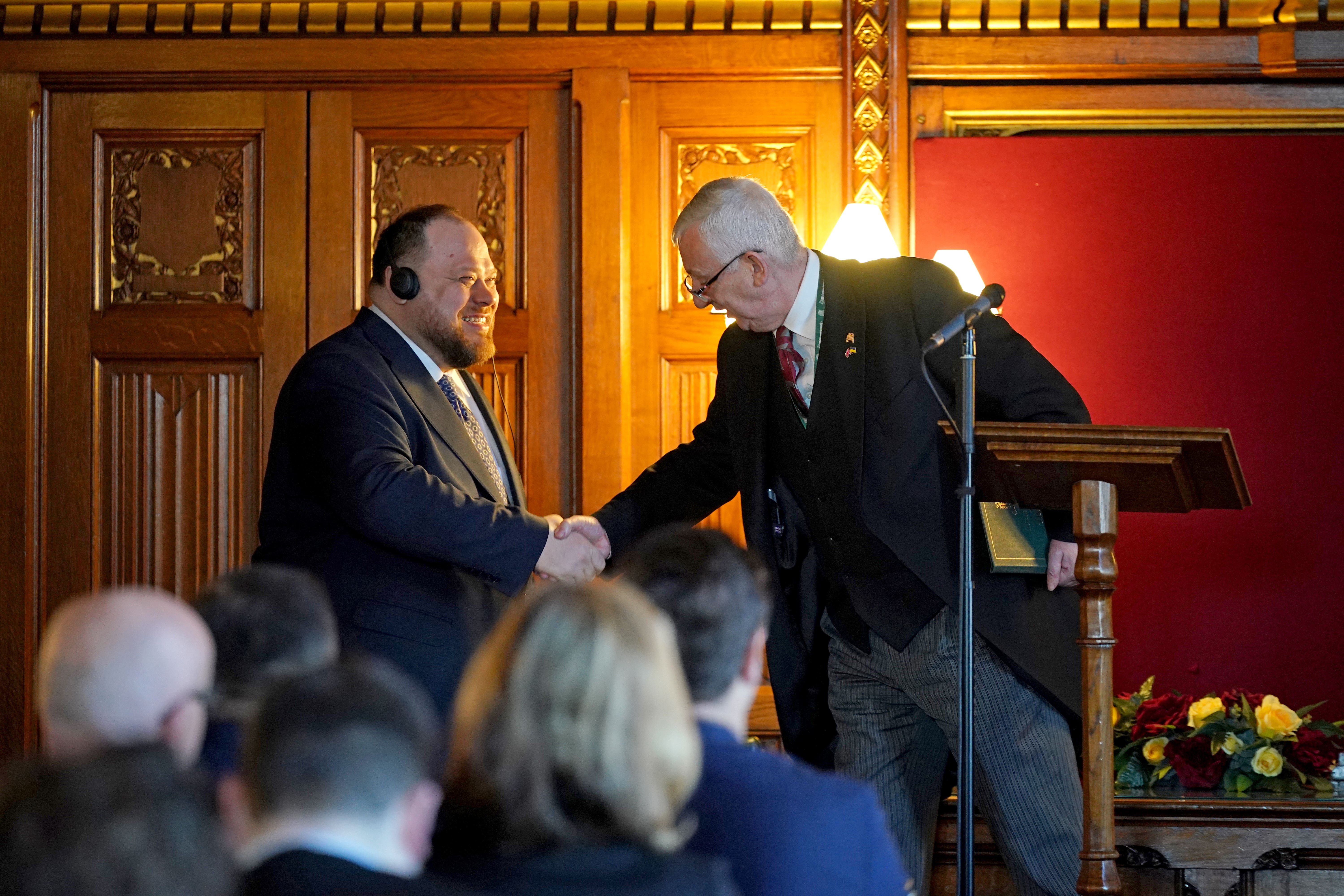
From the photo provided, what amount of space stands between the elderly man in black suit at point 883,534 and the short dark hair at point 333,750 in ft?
5.86

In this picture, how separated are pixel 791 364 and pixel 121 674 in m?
1.88

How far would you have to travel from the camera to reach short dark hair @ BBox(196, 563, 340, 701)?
157 cm

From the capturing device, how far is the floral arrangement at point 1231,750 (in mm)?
3396

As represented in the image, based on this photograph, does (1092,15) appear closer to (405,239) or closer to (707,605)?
(405,239)

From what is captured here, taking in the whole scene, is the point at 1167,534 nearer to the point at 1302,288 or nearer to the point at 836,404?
the point at 1302,288

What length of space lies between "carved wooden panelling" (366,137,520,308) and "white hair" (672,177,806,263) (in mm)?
1678

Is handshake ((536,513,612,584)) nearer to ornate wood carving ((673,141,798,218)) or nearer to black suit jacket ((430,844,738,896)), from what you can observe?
ornate wood carving ((673,141,798,218))

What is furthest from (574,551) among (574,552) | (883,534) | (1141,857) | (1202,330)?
(1202,330)

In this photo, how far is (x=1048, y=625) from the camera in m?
2.83

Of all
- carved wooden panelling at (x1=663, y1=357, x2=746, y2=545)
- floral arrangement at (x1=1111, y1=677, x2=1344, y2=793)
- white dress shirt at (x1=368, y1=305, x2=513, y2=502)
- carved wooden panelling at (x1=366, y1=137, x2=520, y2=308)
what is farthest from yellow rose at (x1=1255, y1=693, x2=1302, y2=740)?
carved wooden panelling at (x1=366, y1=137, x2=520, y2=308)

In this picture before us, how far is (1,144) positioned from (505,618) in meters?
4.00

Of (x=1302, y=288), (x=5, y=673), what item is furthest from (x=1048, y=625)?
(x=5, y=673)

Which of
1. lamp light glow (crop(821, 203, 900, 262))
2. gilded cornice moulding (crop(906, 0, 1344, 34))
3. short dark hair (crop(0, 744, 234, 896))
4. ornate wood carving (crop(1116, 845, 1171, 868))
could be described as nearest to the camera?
short dark hair (crop(0, 744, 234, 896))

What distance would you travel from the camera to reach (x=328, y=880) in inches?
44.5
